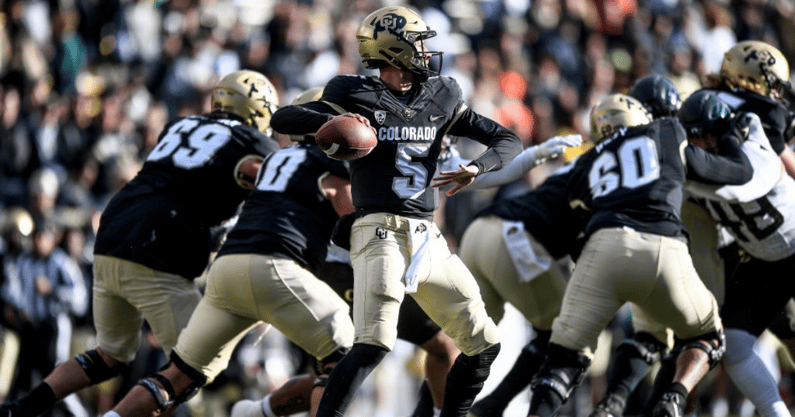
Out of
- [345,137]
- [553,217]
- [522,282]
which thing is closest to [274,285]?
[345,137]

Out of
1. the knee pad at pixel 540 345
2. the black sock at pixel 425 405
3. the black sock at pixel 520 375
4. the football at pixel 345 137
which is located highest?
the football at pixel 345 137

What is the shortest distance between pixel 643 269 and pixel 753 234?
113 centimetres

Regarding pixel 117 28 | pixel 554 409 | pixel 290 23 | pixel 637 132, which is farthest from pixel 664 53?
pixel 554 409

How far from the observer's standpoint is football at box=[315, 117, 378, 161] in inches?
162

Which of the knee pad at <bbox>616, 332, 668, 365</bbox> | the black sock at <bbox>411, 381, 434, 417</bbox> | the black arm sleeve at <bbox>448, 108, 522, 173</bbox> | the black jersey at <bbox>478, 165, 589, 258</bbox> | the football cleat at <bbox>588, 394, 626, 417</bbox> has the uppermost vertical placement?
the black arm sleeve at <bbox>448, 108, 522, 173</bbox>

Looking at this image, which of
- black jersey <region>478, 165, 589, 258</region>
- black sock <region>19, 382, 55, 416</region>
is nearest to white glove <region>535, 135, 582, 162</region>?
black jersey <region>478, 165, 589, 258</region>

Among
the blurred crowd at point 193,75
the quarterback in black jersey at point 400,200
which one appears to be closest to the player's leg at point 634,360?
the quarterback in black jersey at point 400,200

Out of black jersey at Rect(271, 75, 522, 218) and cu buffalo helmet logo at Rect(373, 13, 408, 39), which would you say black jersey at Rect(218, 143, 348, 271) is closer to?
black jersey at Rect(271, 75, 522, 218)

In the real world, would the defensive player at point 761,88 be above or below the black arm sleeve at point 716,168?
above

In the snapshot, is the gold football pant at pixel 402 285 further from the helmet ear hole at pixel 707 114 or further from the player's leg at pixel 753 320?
the helmet ear hole at pixel 707 114

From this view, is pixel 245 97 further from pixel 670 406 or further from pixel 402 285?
pixel 670 406

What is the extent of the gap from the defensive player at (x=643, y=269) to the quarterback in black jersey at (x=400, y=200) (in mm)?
778

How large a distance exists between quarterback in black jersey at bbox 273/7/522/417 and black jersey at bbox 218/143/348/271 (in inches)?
24.3

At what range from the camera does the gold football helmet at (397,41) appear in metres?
4.50
